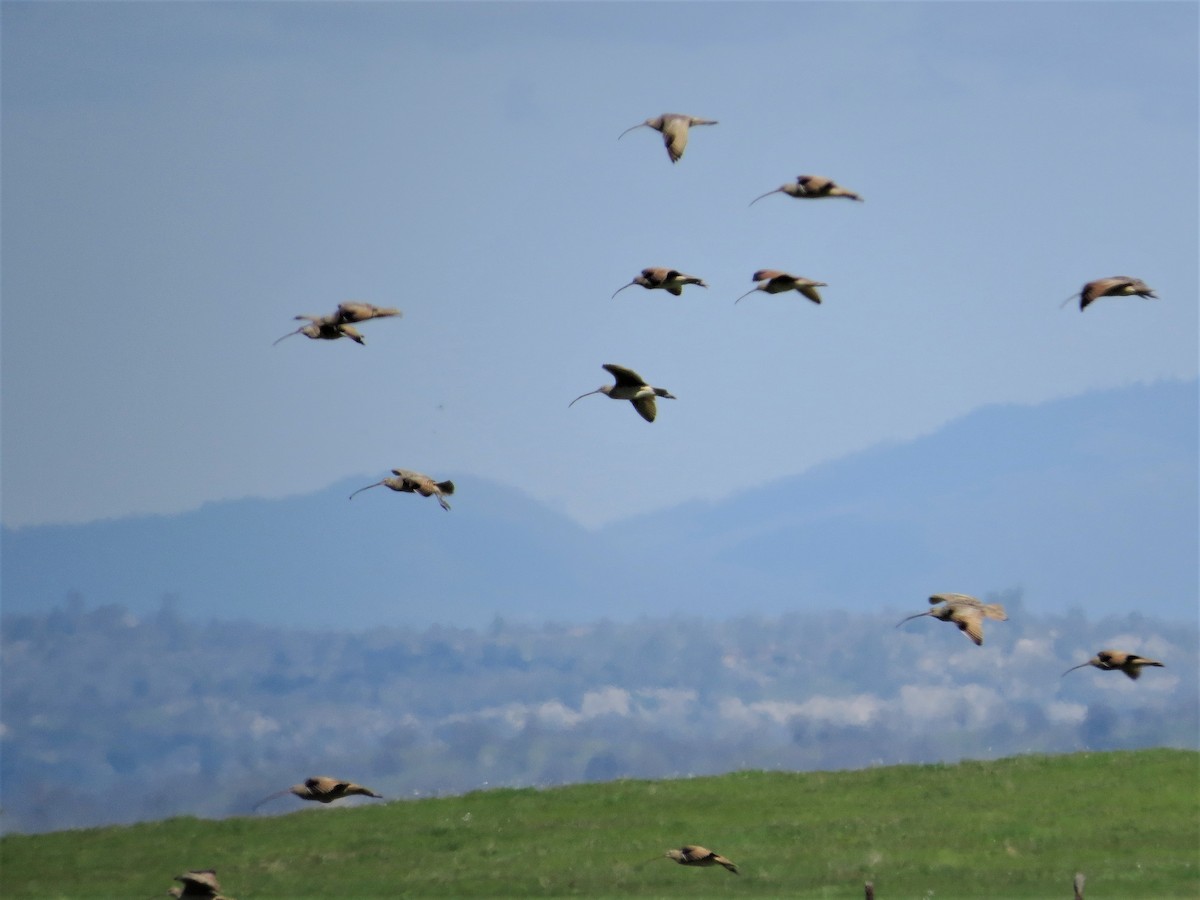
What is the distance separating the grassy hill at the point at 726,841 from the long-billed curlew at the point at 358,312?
1602 centimetres

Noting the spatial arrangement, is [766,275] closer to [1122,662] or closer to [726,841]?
[1122,662]

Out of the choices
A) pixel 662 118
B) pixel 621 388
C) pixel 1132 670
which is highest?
pixel 662 118

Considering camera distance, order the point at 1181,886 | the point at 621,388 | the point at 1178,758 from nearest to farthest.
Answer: the point at 621,388, the point at 1181,886, the point at 1178,758

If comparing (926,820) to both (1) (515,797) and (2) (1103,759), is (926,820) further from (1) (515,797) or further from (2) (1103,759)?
(1) (515,797)

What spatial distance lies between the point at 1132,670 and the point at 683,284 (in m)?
6.96

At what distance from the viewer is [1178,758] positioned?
43062mm

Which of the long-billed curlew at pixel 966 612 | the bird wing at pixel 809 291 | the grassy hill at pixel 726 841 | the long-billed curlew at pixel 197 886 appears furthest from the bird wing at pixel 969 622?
the grassy hill at pixel 726 841

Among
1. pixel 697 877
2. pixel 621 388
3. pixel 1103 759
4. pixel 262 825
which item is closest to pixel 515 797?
pixel 262 825

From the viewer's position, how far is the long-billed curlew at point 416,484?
876 inches

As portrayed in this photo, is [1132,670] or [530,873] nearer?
[1132,670]

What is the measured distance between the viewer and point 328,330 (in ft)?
70.9

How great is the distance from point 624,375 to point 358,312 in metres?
3.48

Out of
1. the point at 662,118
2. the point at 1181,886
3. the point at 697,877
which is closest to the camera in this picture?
the point at 662,118

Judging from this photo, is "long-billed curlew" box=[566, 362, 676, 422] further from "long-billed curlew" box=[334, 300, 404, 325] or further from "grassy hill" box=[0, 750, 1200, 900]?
"grassy hill" box=[0, 750, 1200, 900]
